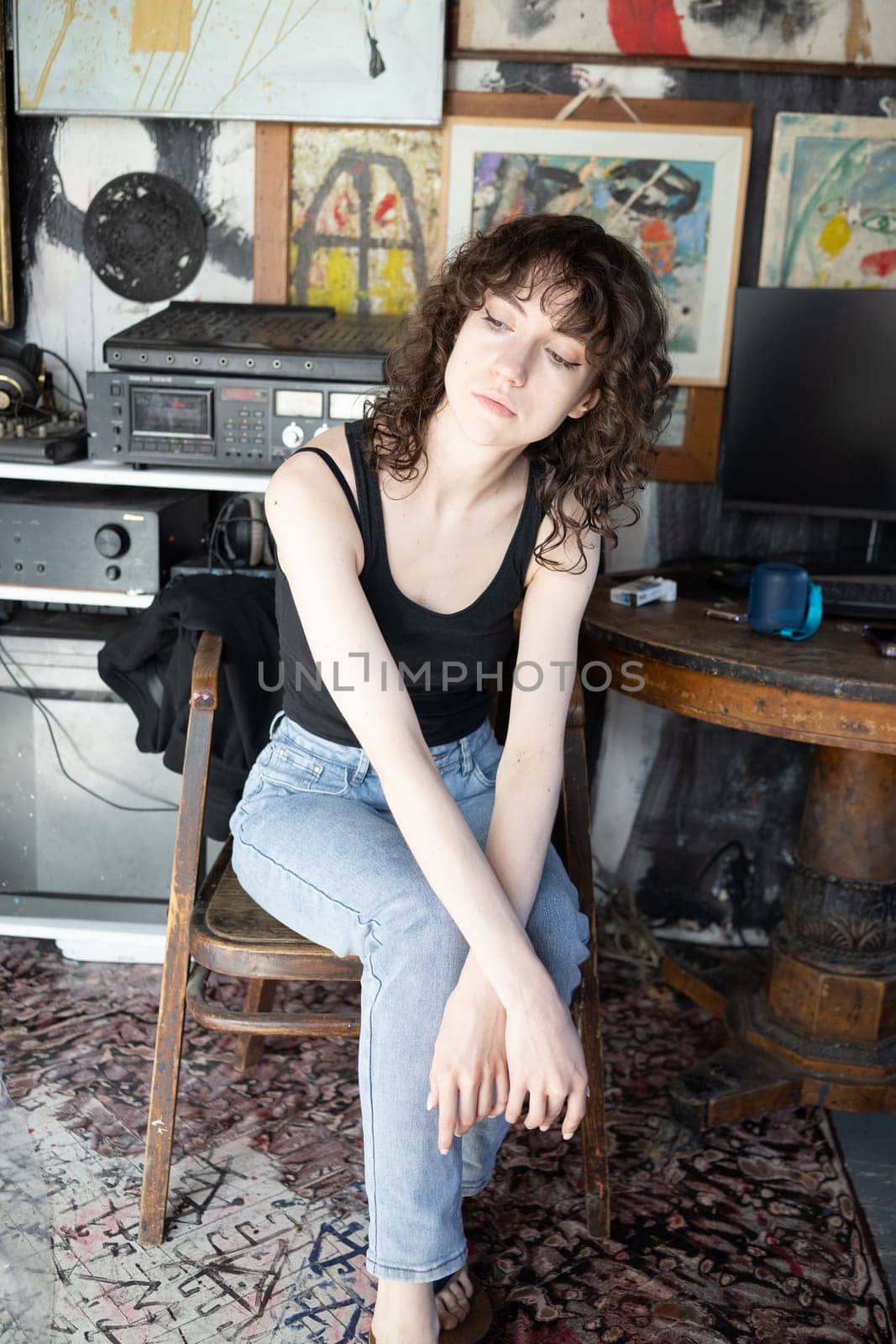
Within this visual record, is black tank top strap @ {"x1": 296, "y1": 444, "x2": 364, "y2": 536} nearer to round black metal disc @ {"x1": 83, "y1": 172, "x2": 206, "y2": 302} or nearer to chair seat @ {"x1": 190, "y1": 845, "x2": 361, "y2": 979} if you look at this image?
chair seat @ {"x1": 190, "y1": 845, "x2": 361, "y2": 979}

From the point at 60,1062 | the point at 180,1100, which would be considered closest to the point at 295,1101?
the point at 180,1100

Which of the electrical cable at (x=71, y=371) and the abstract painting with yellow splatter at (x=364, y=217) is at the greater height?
the abstract painting with yellow splatter at (x=364, y=217)

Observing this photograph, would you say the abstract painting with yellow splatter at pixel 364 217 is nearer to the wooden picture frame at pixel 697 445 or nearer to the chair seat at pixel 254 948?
the wooden picture frame at pixel 697 445

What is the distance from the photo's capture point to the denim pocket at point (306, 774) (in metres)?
1.50

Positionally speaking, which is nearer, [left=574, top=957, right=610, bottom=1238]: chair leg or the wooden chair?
the wooden chair

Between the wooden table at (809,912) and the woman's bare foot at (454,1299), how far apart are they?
0.56 metres

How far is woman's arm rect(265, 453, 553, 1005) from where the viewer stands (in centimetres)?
126

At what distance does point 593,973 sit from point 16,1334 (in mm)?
879

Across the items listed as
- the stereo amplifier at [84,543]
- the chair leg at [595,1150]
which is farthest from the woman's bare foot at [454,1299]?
the stereo amplifier at [84,543]

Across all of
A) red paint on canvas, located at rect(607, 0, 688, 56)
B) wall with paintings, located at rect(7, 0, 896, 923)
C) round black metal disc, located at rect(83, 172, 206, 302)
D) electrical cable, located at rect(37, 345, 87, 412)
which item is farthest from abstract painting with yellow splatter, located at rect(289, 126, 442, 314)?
electrical cable, located at rect(37, 345, 87, 412)

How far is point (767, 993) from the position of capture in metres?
2.11

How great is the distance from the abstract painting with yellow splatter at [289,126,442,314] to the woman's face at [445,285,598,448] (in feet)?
3.22

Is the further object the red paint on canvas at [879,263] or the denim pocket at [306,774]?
the red paint on canvas at [879,263]

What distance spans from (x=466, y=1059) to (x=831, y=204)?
1803mm
